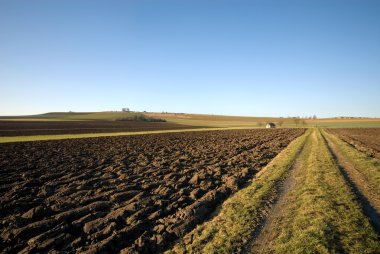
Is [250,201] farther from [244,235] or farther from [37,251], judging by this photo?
[37,251]

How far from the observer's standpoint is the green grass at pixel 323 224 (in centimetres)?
603

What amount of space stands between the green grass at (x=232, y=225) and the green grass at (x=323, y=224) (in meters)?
0.79

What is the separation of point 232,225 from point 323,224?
2478 mm

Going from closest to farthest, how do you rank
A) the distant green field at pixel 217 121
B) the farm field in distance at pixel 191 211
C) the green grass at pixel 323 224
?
the green grass at pixel 323 224 → the farm field in distance at pixel 191 211 → the distant green field at pixel 217 121

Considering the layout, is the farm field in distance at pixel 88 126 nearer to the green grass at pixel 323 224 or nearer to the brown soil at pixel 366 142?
the green grass at pixel 323 224

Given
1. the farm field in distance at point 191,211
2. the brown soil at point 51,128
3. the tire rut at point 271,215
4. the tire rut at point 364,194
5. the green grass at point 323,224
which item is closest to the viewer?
the green grass at point 323,224

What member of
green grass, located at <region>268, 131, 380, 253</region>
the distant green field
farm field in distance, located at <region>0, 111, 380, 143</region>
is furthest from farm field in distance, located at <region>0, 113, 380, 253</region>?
the distant green field

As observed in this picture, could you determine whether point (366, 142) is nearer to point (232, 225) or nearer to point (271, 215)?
point (271, 215)

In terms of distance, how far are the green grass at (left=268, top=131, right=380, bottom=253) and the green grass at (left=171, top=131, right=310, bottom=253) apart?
79 cm

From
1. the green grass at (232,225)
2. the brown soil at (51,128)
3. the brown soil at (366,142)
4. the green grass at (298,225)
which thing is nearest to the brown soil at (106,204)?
the green grass at (232,225)

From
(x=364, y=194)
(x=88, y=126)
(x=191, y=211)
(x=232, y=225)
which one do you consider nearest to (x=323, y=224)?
(x=232, y=225)

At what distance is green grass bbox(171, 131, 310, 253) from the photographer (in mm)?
6117

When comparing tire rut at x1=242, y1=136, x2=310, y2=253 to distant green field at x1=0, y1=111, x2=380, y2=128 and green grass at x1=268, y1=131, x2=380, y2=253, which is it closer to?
green grass at x1=268, y1=131, x2=380, y2=253

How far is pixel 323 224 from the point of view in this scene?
281 inches
